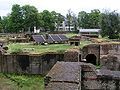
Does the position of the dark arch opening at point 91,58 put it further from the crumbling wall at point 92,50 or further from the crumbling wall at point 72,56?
the crumbling wall at point 72,56

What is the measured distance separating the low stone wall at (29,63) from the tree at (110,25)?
869 inches

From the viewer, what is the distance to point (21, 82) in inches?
844

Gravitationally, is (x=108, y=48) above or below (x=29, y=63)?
A: above

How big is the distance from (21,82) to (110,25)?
26951mm

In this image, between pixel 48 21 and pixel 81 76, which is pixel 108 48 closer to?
pixel 81 76

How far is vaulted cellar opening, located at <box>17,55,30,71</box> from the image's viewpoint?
81.7 ft

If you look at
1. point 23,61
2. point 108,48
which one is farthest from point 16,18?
point 23,61

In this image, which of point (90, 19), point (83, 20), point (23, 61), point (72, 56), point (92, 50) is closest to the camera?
point (72, 56)

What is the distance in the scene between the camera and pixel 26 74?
80.8 feet

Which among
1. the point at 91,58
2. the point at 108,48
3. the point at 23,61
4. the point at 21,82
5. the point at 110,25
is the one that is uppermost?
the point at 110,25

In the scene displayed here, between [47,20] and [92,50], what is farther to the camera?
[47,20]

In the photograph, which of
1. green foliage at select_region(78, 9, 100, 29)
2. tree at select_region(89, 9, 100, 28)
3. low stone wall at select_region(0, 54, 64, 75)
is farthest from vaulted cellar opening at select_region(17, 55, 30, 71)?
green foliage at select_region(78, 9, 100, 29)

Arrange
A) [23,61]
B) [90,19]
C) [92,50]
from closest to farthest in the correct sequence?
[23,61] → [92,50] → [90,19]

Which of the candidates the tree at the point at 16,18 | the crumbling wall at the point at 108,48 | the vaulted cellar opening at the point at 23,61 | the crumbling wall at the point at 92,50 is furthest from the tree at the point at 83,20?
the vaulted cellar opening at the point at 23,61
